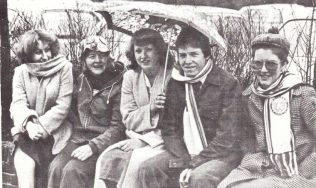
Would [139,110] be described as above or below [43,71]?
below

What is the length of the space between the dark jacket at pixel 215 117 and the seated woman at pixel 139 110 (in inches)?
7.1

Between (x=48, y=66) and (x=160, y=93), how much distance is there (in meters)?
1.23

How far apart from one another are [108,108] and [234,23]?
1.46 meters

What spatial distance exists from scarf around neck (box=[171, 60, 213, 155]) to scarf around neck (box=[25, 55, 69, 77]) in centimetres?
125

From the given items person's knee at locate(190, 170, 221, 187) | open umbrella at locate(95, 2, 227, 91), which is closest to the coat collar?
open umbrella at locate(95, 2, 227, 91)

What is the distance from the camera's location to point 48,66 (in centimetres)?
628

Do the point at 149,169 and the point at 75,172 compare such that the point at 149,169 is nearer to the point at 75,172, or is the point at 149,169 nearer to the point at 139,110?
the point at 139,110

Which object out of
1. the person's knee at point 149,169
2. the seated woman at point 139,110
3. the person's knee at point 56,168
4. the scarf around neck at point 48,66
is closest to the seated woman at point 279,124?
the person's knee at point 149,169

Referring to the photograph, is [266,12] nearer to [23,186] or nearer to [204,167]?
[204,167]

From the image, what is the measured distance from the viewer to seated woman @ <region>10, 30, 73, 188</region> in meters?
6.27

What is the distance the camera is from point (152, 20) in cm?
579

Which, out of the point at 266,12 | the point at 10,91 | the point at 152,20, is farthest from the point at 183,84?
the point at 10,91

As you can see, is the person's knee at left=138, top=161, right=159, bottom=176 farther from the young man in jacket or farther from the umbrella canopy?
the umbrella canopy

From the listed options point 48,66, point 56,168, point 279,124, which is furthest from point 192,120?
point 48,66
